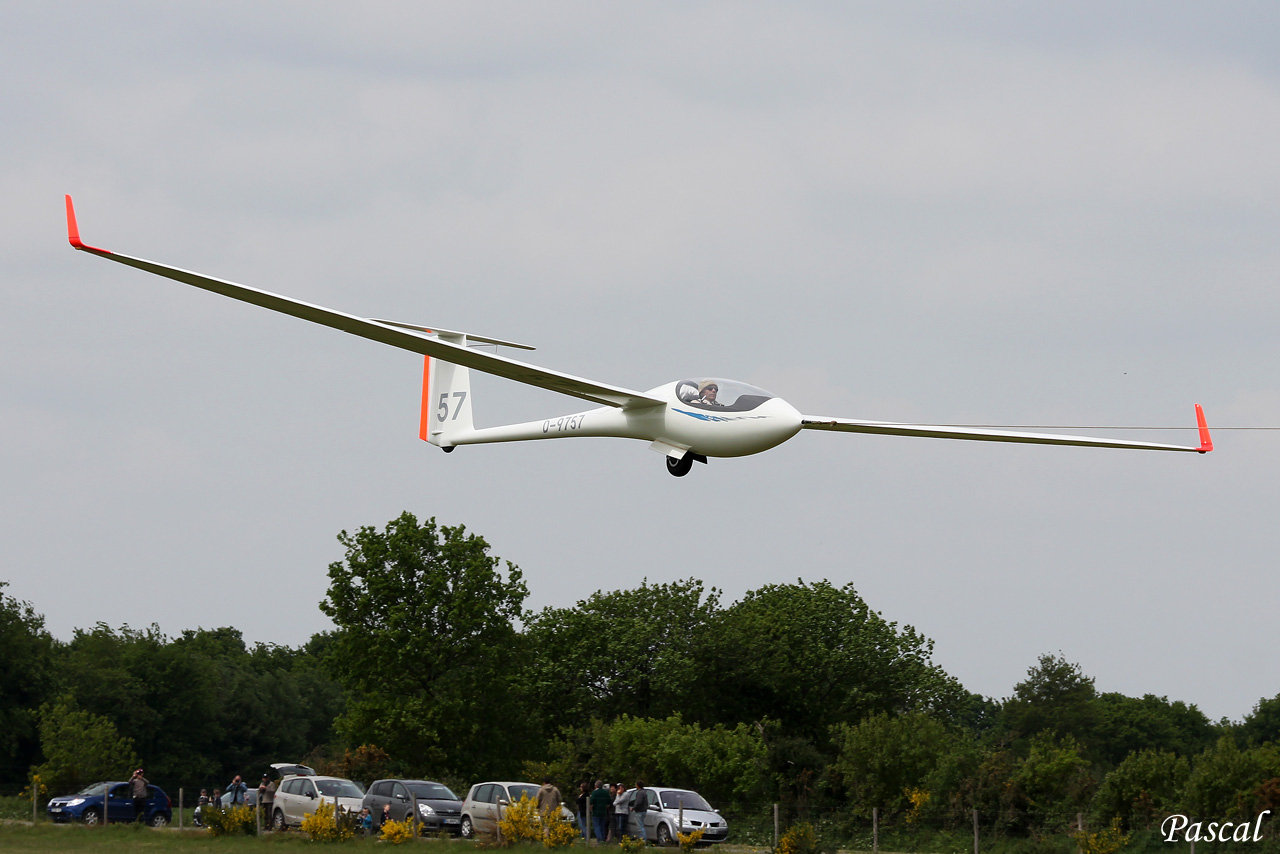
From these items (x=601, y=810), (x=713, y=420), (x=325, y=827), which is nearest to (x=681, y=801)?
(x=601, y=810)

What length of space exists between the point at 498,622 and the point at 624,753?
1259cm

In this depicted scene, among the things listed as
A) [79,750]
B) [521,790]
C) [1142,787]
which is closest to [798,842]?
[521,790]

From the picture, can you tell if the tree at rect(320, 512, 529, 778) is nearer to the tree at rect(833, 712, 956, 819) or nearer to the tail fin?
the tree at rect(833, 712, 956, 819)

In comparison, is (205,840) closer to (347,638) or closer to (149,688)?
(347,638)

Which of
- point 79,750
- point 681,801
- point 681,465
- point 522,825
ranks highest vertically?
point 681,465

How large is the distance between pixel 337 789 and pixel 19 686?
43780 millimetres

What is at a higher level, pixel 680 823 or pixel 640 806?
pixel 640 806

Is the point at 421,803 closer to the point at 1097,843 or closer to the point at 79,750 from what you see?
the point at 1097,843

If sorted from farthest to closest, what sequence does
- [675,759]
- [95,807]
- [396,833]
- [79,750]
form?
1. [79,750]
2. [675,759]
3. [95,807]
4. [396,833]

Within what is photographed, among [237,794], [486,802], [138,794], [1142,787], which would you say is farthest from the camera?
[138,794]

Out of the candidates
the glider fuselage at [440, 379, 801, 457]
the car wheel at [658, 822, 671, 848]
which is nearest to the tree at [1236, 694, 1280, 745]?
the car wheel at [658, 822, 671, 848]

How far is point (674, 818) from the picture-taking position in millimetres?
30328

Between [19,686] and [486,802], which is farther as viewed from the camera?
[19,686]

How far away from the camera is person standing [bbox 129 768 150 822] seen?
36.0m
